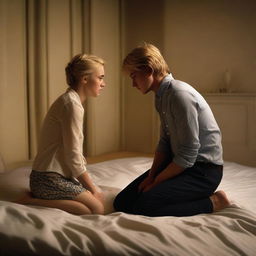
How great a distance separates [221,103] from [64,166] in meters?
2.80

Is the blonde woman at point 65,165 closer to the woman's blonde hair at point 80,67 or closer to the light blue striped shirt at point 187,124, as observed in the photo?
the woman's blonde hair at point 80,67

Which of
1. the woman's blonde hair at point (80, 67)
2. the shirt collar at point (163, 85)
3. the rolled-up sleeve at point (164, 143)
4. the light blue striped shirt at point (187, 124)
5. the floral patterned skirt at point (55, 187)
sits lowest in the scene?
the floral patterned skirt at point (55, 187)

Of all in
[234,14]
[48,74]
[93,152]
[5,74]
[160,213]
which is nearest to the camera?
[160,213]

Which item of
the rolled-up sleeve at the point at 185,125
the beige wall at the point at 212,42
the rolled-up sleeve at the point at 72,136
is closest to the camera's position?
the rolled-up sleeve at the point at 185,125

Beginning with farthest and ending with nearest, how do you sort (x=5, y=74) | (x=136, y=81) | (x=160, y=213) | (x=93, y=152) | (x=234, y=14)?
(x=93, y=152) → (x=234, y=14) → (x=5, y=74) → (x=136, y=81) → (x=160, y=213)

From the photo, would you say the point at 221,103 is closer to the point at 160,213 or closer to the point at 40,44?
the point at 40,44

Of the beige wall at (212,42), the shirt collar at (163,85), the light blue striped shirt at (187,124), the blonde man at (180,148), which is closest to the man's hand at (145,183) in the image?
the blonde man at (180,148)

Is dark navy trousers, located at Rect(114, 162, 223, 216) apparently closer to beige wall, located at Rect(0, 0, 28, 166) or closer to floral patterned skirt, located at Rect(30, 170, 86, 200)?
floral patterned skirt, located at Rect(30, 170, 86, 200)

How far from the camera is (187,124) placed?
160 centimetres

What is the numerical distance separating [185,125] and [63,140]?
54cm

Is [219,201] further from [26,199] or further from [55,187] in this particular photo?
[26,199]

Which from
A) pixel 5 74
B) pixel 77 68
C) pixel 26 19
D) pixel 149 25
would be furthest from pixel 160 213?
pixel 149 25

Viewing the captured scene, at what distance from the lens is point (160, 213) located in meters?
1.68

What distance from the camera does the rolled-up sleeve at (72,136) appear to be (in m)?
1.72
